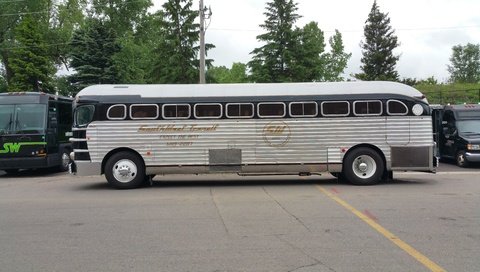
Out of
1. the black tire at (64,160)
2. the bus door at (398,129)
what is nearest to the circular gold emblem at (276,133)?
the bus door at (398,129)

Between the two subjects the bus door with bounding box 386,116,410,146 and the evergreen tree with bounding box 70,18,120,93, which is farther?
the evergreen tree with bounding box 70,18,120,93

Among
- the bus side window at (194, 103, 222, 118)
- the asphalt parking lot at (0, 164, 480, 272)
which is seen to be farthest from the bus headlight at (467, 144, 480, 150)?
the bus side window at (194, 103, 222, 118)

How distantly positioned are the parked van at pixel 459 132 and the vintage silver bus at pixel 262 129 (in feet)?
19.4

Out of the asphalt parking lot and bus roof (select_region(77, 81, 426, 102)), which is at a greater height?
bus roof (select_region(77, 81, 426, 102))

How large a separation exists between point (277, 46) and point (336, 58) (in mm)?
28968

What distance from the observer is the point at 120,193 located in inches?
502

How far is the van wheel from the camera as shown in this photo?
1903 cm

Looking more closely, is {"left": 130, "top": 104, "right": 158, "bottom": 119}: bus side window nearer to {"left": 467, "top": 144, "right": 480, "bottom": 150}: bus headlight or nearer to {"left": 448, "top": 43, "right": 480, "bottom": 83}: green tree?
{"left": 467, "top": 144, "right": 480, "bottom": 150}: bus headlight

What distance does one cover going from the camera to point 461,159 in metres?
19.3

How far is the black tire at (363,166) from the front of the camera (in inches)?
537

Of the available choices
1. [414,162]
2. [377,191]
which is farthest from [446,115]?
[377,191]

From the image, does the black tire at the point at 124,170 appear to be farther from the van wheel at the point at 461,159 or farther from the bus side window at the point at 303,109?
the van wheel at the point at 461,159

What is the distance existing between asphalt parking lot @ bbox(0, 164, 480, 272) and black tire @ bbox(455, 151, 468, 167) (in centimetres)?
562

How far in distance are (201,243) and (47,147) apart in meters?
12.6
